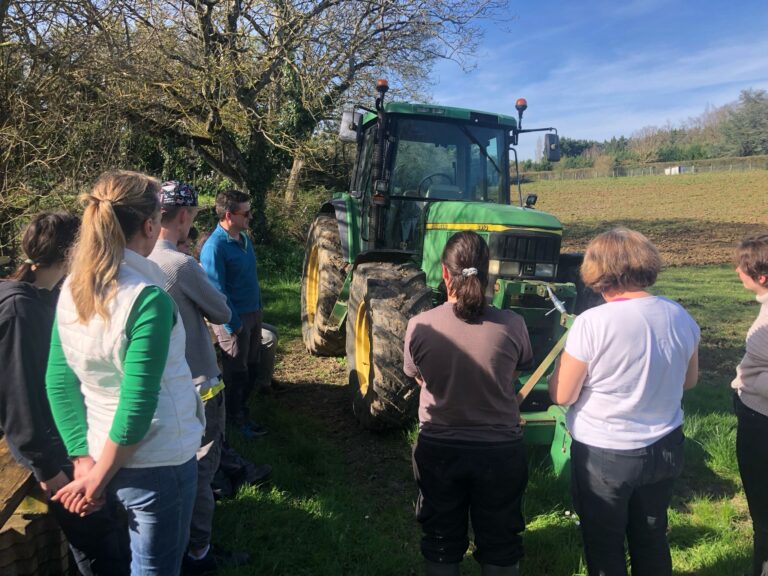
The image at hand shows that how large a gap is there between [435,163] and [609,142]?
74648mm

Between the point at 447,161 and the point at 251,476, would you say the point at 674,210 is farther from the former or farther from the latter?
the point at 251,476

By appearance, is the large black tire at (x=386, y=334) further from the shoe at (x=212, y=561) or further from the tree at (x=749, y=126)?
the tree at (x=749, y=126)

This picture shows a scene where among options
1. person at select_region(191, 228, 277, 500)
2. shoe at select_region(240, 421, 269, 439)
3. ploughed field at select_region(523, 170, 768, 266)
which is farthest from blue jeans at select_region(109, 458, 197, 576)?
ploughed field at select_region(523, 170, 768, 266)

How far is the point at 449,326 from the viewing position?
2.19m

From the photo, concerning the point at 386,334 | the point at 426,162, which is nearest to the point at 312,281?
the point at 426,162

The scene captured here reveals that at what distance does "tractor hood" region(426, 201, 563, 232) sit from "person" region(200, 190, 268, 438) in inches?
59.8

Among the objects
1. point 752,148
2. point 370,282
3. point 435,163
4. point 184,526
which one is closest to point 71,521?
point 184,526

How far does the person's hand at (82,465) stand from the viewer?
1.75 meters

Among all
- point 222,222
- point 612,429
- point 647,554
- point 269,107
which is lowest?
point 647,554

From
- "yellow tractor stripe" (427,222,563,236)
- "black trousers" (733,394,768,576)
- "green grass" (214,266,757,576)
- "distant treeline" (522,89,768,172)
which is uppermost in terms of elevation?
"distant treeline" (522,89,768,172)

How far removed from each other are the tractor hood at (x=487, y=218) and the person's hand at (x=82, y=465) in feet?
10.2

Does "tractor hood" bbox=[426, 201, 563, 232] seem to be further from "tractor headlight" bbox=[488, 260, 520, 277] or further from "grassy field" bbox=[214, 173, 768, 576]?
"grassy field" bbox=[214, 173, 768, 576]

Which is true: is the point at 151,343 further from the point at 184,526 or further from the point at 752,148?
the point at 752,148

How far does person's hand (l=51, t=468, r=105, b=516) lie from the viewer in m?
1.68
